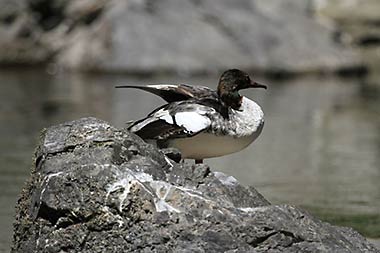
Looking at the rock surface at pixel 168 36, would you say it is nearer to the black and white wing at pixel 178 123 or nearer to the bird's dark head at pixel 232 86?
the bird's dark head at pixel 232 86

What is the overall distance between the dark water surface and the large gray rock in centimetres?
164

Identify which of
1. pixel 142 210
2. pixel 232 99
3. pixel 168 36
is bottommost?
pixel 142 210

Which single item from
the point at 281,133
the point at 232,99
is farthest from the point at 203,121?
the point at 281,133

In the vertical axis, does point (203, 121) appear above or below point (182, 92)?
below

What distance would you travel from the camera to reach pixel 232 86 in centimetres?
591

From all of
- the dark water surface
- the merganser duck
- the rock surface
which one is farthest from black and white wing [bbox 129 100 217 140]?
the rock surface

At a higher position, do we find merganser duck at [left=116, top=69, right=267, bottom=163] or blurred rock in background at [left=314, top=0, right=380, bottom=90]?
blurred rock in background at [left=314, top=0, right=380, bottom=90]

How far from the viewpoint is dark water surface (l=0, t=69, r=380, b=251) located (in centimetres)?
795

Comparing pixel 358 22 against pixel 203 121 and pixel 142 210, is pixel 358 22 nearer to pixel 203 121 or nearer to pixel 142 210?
pixel 203 121

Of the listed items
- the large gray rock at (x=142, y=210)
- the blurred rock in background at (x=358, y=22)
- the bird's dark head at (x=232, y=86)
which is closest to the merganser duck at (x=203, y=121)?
the bird's dark head at (x=232, y=86)

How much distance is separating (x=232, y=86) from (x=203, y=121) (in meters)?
0.35

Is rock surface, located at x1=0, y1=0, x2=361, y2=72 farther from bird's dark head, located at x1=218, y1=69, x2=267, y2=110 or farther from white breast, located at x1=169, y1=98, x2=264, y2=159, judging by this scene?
white breast, located at x1=169, y1=98, x2=264, y2=159

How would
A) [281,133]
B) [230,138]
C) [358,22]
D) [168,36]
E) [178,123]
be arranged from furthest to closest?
[358,22]
[168,36]
[281,133]
[230,138]
[178,123]

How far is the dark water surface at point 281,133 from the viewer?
26.1 feet
